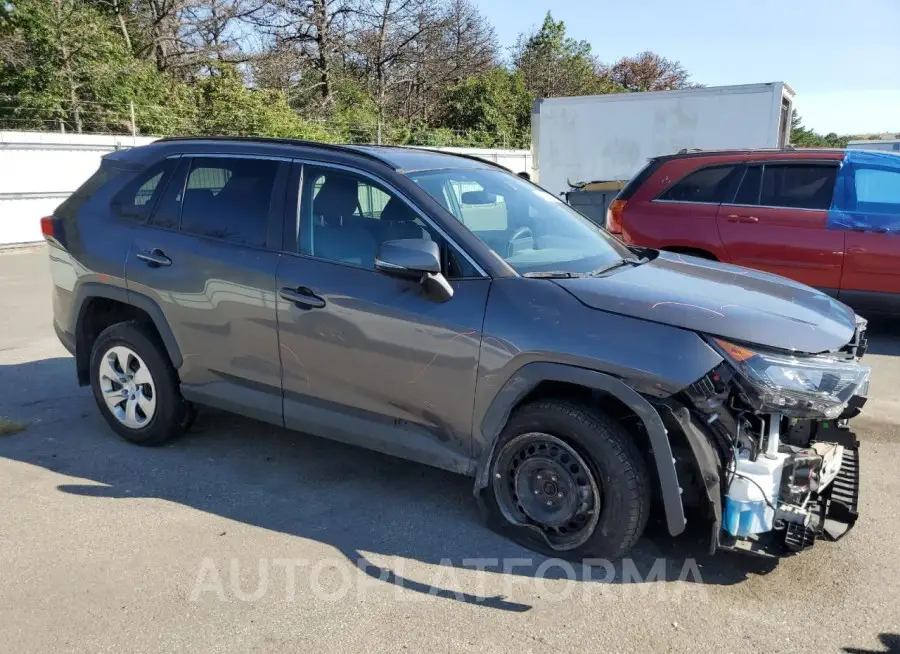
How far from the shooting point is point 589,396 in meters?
3.32

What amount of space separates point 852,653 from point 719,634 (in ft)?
1.53

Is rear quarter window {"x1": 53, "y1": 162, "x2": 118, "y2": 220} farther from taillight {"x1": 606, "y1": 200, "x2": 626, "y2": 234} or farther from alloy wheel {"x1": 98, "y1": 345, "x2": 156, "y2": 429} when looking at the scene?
taillight {"x1": 606, "y1": 200, "x2": 626, "y2": 234}

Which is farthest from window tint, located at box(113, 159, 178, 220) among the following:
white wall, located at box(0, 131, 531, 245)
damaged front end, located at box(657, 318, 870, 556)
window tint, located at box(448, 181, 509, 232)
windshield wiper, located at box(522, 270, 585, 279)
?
white wall, located at box(0, 131, 531, 245)

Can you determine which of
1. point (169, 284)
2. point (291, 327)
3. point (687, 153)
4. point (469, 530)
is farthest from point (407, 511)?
point (687, 153)

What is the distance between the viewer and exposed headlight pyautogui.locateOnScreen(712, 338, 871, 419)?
2936mm

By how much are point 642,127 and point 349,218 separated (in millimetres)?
11840

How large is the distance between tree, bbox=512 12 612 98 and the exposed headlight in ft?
133

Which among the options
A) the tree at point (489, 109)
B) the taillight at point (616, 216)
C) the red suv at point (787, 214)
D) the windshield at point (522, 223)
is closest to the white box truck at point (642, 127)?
the red suv at point (787, 214)

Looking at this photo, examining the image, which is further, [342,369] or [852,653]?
[342,369]

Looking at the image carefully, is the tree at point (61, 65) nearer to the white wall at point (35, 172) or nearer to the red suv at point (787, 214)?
the white wall at point (35, 172)

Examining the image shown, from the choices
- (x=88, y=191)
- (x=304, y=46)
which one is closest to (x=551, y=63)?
(x=304, y=46)

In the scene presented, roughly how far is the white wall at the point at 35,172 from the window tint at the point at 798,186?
44.9 feet

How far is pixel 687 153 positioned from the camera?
7.79 m

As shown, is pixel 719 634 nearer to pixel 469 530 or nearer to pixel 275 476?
pixel 469 530
